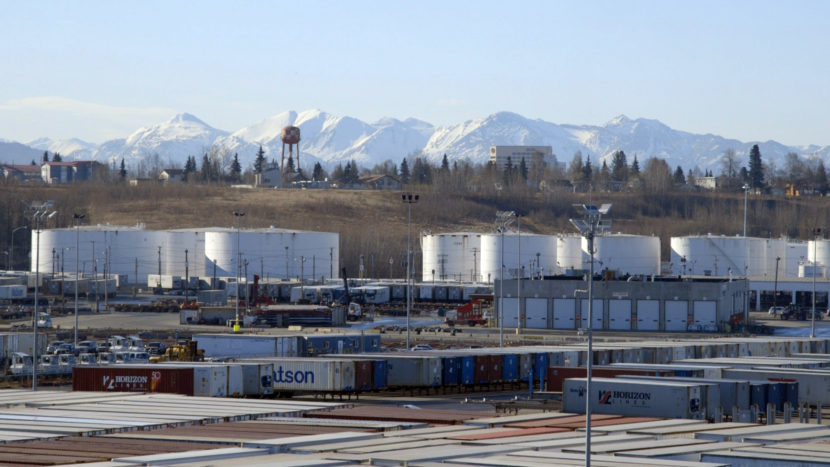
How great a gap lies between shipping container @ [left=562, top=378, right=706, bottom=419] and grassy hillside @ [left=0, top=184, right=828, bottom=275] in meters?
126

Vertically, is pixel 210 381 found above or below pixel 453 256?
below

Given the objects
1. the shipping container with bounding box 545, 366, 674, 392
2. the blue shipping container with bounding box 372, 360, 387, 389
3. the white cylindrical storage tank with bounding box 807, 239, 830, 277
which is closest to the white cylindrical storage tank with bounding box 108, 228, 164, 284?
the white cylindrical storage tank with bounding box 807, 239, 830, 277

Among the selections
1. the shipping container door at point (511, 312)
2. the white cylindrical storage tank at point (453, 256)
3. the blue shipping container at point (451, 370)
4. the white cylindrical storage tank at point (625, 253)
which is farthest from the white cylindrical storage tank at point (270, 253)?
the blue shipping container at point (451, 370)

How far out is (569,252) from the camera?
134500 mm

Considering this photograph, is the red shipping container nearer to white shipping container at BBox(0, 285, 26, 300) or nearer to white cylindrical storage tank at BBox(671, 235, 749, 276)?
white shipping container at BBox(0, 285, 26, 300)

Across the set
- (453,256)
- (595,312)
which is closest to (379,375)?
(595,312)

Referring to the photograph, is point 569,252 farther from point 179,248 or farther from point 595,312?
point 595,312

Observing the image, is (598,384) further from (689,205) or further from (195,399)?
(689,205)

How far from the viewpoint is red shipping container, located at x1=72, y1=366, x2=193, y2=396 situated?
45156 mm

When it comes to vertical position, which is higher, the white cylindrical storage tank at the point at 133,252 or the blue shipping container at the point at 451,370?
the white cylindrical storage tank at the point at 133,252

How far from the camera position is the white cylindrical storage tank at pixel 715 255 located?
134 metres

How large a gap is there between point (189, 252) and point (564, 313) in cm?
6328

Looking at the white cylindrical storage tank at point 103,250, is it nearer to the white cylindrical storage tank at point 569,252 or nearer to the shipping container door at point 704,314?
the white cylindrical storage tank at point 569,252

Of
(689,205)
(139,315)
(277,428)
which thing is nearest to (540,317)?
(139,315)
